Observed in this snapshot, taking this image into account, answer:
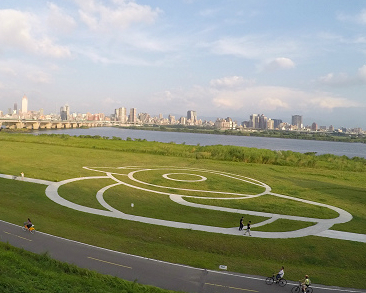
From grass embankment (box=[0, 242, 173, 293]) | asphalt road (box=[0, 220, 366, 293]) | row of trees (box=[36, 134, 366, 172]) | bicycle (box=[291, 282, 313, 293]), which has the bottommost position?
bicycle (box=[291, 282, 313, 293])

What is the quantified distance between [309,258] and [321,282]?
2.73 meters

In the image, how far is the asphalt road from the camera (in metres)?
13.7

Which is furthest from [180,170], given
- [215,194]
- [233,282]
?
[233,282]

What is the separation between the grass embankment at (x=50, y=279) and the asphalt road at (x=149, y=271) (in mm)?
1041

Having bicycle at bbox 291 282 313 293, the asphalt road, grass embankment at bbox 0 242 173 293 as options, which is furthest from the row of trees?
grass embankment at bbox 0 242 173 293

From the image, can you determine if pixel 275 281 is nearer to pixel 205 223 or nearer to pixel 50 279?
pixel 205 223

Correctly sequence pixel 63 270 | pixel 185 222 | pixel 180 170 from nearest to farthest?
pixel 63 270
pixel 185 222
pixel 180 170

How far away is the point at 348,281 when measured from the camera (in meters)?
15.0

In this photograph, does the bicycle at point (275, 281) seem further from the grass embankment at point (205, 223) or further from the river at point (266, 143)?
the river at point (266, 143)

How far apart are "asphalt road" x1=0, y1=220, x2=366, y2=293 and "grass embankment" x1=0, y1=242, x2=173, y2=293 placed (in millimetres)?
1041

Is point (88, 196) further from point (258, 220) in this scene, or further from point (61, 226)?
point (258, 220)

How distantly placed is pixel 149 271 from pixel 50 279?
440 centimetres

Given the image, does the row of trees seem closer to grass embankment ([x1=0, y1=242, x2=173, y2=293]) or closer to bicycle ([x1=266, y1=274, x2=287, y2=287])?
bicycle ([x1=266, y1=274, x2=287, y2=287])

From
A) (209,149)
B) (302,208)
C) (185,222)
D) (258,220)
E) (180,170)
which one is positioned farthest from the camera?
(209,149)
